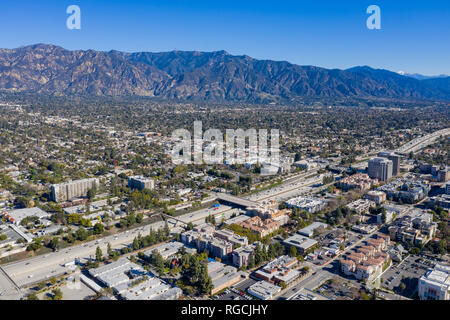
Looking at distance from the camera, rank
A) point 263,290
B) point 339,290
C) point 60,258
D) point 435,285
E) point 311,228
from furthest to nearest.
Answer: point 311,228 < point 60,258 < point 339,290 < point 263,290 < point 435,285

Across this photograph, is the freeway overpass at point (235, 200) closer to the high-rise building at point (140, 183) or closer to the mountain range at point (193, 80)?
the high-rise building at point (140, 183)

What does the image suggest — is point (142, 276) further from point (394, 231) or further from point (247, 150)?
point (247, 150)

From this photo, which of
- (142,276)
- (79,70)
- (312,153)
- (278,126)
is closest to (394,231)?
(142,276)

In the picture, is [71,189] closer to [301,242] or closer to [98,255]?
[98,255]

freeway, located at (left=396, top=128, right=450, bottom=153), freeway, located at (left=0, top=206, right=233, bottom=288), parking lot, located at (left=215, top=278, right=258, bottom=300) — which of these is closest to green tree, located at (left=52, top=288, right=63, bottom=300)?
freeway, located at (left=0, top=206, right=233, bottom=288)

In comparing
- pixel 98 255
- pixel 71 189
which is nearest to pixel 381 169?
pixel 98 255

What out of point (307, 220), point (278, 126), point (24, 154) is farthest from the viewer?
point (278, 126)

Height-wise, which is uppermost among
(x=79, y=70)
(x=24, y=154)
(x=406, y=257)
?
(x=79, y=70)

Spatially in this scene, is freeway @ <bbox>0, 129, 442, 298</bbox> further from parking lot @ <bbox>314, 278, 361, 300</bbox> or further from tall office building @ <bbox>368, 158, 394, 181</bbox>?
tall office building @ <bbox>368, 158, 394, 181</bbox>
